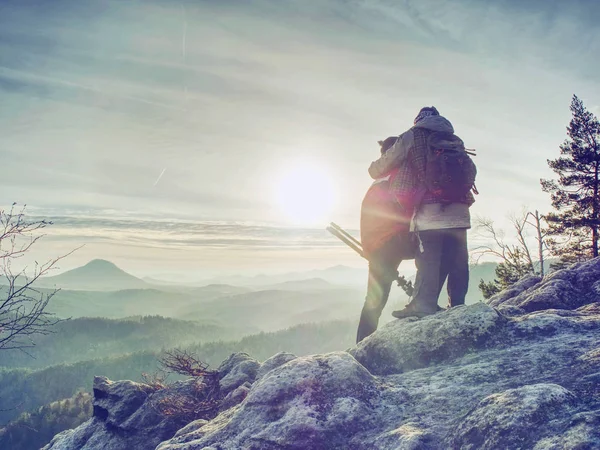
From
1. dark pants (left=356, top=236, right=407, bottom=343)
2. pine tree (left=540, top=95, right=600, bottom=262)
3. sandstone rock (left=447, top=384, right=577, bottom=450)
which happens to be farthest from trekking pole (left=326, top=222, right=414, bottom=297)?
pine tree (left=540, top=95, right=600, bottom=262)

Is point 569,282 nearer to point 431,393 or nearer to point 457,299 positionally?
point 457,299

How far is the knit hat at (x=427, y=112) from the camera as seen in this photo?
24.6ft

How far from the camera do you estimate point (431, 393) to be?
4.76m

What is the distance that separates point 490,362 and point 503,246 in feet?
97.2

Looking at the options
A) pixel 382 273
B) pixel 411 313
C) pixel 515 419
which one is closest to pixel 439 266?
pixel 411 313

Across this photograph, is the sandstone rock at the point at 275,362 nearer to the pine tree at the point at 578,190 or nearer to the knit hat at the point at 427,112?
the knit hat at the point at 427,112

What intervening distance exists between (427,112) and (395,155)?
113 centimetres

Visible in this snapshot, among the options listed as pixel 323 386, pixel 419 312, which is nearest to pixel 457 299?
pixel 419 312

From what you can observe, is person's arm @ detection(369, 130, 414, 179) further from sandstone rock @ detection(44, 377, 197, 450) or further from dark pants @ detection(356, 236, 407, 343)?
sandstone rock @ detection(44, 377, 197, 450)

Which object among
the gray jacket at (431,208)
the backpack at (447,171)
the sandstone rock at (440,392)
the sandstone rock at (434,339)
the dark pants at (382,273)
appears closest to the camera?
the sandstone rock at (440,392)

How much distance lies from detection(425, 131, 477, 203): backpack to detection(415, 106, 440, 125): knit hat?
0.75 meters

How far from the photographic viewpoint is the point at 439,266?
23.1 ft

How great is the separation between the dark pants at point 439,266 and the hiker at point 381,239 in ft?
1.77

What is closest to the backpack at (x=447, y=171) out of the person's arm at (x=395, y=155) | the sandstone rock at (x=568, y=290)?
the person's arm at (x=395, y=155)
